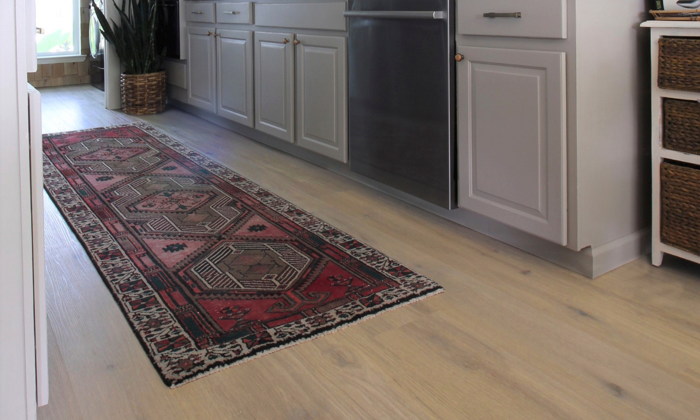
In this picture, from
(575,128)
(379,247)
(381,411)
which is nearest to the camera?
(381,411)

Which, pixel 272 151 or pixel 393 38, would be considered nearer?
pixel 393 38

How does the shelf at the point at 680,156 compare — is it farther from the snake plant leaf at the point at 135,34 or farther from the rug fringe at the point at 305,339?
the snake plant leaf at the point at 135,34

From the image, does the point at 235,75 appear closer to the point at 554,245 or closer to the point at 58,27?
the point at 554,245

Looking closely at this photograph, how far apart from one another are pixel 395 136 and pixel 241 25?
1.64m

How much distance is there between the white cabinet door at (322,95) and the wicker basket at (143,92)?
1.82m

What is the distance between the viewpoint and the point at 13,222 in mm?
774

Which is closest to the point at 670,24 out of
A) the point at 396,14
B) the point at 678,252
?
the point at 678,252

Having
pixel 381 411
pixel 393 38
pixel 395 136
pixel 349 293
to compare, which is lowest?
pixel 381 411

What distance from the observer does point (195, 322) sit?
1.62m

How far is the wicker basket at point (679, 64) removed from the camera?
5.55ft

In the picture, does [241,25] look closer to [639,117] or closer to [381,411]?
[639,117]

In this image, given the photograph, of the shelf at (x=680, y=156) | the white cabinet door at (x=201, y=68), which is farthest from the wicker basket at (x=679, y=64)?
the white cabinet door at (x=201, y=68)

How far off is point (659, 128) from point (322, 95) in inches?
61.1

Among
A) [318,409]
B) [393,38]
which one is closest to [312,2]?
[393,38]
